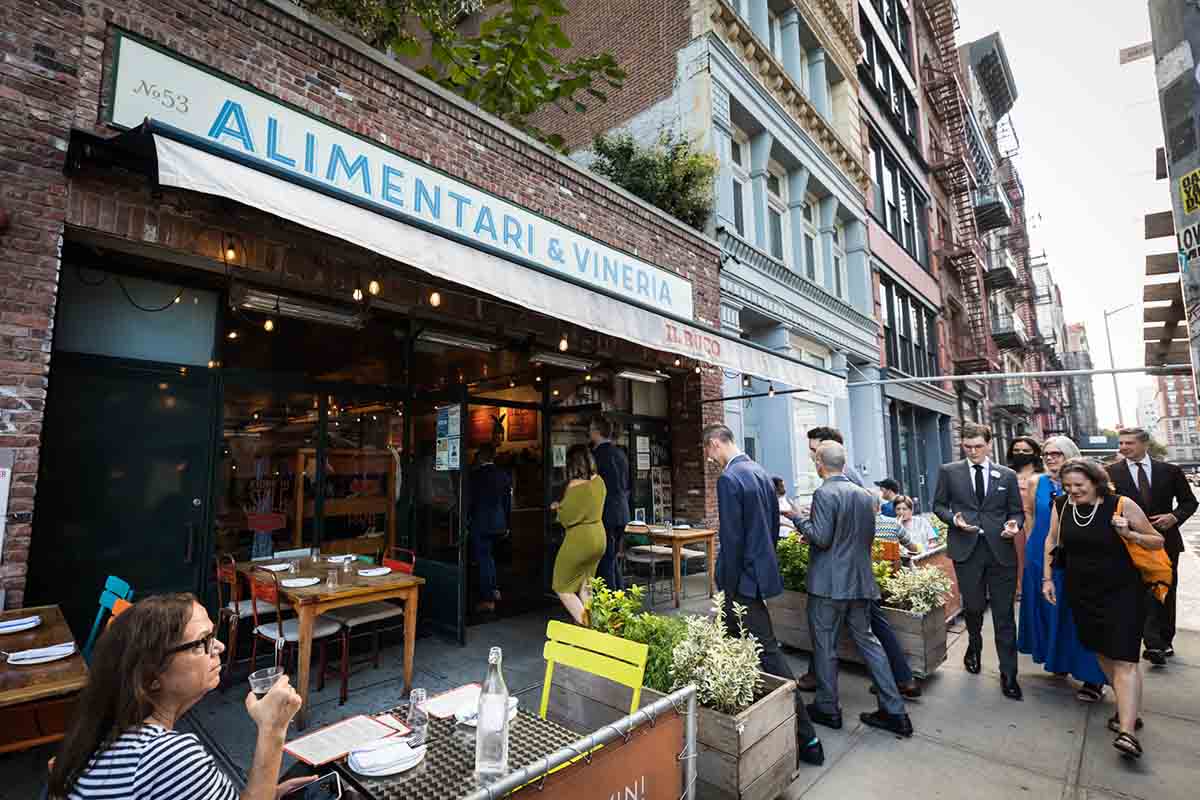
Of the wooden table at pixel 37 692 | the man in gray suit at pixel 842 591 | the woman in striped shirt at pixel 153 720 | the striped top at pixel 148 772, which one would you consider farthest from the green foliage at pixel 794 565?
the wooden table at pixel 37 692

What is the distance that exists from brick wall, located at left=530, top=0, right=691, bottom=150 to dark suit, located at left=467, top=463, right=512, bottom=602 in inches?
314

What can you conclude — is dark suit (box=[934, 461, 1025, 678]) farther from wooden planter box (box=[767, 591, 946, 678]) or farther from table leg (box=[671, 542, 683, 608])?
table leg (box=[671, 542, 683, 608])

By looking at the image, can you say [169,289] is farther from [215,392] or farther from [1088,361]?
[1088,361]

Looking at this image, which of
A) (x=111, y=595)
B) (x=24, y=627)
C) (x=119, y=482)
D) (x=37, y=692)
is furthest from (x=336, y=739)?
(x=119, y=482)

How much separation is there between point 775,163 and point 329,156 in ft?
35.2

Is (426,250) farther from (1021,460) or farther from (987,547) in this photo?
(1021,460)

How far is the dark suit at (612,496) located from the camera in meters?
7.45

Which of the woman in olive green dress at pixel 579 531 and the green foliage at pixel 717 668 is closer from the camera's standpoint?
the green foliage at pixel 717 668

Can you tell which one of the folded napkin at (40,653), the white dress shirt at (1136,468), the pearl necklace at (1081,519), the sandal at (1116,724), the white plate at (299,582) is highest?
the white dress shirt at (1136,468)

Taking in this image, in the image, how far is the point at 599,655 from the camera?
300 centimetres

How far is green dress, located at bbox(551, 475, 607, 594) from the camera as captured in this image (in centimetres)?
607

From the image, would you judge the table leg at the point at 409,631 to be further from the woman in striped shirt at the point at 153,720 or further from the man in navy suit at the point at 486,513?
the woman in striped shirt at the point at 153,720

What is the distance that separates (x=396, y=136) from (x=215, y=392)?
3.10 m

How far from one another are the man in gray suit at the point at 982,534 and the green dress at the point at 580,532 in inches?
127
